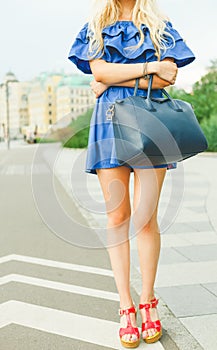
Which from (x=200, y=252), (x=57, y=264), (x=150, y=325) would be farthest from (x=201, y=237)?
(x=150, y=325)

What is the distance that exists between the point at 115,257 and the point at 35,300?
0.90 meters

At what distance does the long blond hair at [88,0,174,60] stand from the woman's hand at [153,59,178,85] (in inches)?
2.5

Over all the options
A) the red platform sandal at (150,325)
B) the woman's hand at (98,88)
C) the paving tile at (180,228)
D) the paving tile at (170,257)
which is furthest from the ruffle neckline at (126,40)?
the paving tile at (180,228)

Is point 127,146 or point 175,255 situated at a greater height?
point 127,146

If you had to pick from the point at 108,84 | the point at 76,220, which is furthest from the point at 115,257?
the point at 76,220

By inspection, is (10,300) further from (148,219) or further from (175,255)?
(175,255)

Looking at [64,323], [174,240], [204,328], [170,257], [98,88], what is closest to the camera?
[98,88]

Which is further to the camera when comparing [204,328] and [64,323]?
[64,323]

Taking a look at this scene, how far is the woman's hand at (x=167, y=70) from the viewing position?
2.48 meters

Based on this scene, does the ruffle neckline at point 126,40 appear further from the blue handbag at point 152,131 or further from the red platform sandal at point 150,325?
the red platform sandal at point 150,325

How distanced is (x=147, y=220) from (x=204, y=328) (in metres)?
0.68

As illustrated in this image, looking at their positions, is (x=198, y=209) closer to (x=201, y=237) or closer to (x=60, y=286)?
(x=201, y=237)

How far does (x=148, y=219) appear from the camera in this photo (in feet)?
8.77

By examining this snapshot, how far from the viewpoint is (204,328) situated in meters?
2.80
